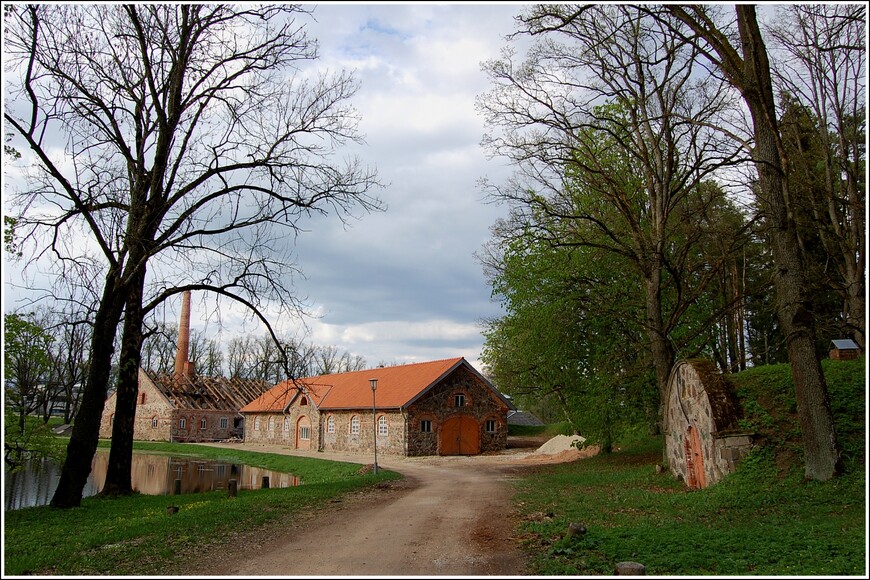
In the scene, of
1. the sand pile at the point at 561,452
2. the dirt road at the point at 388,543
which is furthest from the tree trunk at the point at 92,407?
the sand pile at the point at 561,452

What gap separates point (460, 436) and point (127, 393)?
21263mm

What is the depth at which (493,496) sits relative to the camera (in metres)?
13.7

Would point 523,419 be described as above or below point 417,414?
below

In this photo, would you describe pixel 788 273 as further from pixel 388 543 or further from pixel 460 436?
pixel 460 436

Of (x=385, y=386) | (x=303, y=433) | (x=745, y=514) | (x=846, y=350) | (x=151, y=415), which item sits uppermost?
(x=846, y=350)

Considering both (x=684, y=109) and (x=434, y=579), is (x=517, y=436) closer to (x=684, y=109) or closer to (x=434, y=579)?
(x=684, y=109)

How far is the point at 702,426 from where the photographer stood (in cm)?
1234

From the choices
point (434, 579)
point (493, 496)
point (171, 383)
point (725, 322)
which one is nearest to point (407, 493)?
point (493, 496)

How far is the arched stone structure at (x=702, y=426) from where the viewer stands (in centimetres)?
1113

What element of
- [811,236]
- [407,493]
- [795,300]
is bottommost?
[407,493]

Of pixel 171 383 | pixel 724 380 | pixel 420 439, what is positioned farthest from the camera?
pixel 171 383

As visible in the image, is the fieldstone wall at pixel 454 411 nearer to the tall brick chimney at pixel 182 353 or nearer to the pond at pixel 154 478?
the pond at pixel 154 478

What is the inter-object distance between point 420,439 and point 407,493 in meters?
17.3

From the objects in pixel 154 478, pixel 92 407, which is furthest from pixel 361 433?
pixel 92 407
